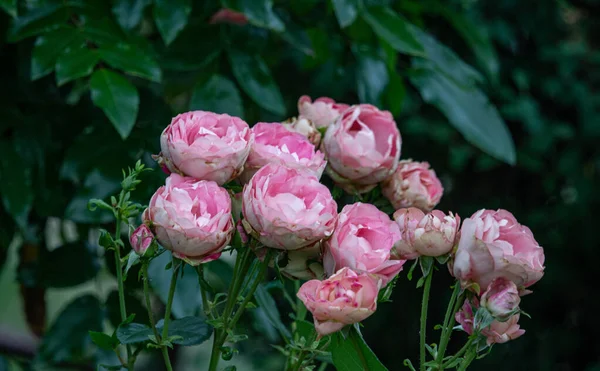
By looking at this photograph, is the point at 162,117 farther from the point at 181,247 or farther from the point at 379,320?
the point at 379,320

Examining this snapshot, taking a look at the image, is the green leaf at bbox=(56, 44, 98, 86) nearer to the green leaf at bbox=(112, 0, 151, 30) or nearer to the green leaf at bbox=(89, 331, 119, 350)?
the green leaf at bbox=(112, 0, 151, 30)

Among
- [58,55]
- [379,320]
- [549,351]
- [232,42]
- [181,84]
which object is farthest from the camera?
[379,320]

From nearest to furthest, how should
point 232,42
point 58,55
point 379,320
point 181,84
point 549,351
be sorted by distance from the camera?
point 58,55 < point 232,42 < point 181,84 < point 549,351 < point 379,320

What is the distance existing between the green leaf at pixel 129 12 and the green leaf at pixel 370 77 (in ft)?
0.83

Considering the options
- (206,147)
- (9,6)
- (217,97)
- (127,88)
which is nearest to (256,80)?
(217,97)

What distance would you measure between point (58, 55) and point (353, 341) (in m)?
0.42

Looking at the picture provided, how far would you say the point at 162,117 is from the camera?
32.4 inches

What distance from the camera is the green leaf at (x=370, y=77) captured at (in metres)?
0.87

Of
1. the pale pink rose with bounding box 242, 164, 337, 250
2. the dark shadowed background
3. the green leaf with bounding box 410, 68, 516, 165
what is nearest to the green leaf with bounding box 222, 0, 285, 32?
the dark shadowed background

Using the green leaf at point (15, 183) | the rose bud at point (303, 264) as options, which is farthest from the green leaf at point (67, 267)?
the rose bud at point (303, 264)

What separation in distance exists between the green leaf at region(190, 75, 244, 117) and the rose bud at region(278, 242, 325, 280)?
325 millimetres

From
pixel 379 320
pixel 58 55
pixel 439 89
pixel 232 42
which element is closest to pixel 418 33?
pixel 439 89

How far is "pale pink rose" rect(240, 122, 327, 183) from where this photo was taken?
50 centimetres

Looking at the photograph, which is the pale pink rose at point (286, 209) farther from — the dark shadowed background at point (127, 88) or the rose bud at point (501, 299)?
the dark shadowed background at point (127, 88)
